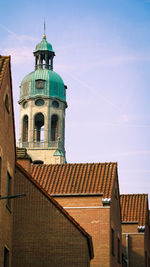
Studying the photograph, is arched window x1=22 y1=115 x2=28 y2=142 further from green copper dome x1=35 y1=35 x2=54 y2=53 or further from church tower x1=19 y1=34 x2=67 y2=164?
green copper dome x1=35 y1=35 x2=54 y2=53

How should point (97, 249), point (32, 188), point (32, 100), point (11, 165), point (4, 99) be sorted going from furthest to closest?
point (32, 100), point (97, 249), point (32, 188), point (11, 165), point (4, 99)

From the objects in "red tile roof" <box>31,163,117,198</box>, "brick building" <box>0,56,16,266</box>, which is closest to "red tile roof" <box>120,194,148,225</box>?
"red tile roof" <box>31,163,117,198</box>

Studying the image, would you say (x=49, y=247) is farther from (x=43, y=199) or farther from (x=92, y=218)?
(x=92, y=218)

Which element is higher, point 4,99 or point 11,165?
point 4,99

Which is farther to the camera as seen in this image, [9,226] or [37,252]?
[37,252]

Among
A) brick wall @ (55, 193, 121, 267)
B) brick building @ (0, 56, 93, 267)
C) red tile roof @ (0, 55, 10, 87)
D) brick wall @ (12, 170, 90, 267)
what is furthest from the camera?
brick wall @ (55, 193, 121, 267)

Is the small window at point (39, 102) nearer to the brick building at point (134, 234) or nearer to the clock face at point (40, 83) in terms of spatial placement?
the clock face at point (40, 83)

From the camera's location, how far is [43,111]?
104688mm

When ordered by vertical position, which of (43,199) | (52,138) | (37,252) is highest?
(52,138)

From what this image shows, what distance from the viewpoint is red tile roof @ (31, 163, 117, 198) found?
38.7 m

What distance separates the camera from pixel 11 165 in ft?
90.5

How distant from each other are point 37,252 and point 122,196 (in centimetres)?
2185

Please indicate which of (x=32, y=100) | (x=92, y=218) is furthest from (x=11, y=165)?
(x=32, y=100)

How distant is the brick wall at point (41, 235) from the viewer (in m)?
28.6
